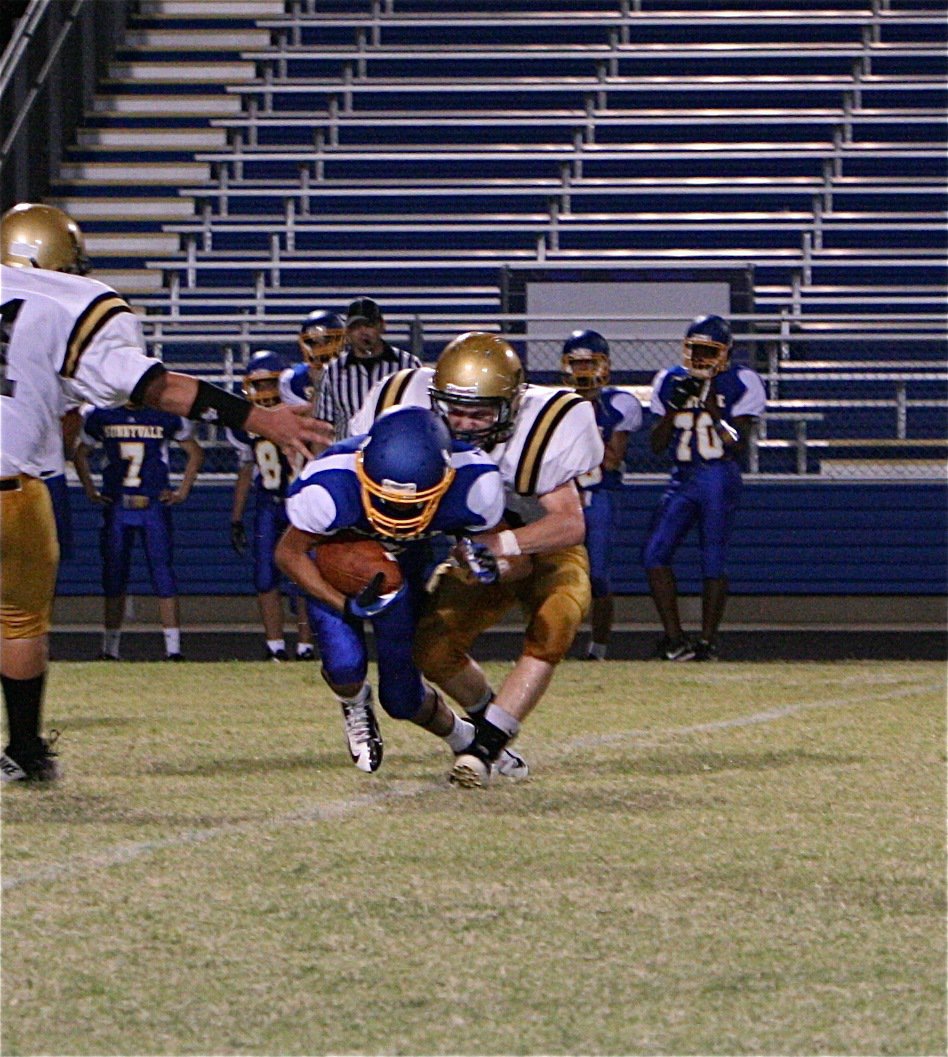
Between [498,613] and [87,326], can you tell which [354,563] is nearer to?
[498,613]

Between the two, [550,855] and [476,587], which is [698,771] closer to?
[476,587]

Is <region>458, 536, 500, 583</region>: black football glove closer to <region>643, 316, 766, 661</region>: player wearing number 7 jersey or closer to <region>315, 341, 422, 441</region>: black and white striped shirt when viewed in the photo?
<region>315, 341, 422, 441</region>: black and white striped shirt

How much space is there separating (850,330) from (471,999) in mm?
11083

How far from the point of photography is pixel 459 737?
542 centimetres

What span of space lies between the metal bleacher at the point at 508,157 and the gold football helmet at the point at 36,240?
7796 millimetres

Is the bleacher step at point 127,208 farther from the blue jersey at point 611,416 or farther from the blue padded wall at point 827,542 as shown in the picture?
the blue jersey at point 611,416

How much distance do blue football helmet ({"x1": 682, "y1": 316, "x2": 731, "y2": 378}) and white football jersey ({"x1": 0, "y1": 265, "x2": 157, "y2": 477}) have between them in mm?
4759

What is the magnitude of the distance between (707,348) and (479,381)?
4405 mm

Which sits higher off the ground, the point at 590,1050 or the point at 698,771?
the point at 590,1050

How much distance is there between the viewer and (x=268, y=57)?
16500 millimetres

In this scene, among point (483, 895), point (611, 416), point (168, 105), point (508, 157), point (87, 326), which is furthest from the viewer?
point (168, 105)

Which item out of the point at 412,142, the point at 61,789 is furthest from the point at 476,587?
the point at 412,142

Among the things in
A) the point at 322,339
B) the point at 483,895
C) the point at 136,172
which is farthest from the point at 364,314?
the point at 136,172

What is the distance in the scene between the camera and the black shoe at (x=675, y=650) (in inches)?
370
